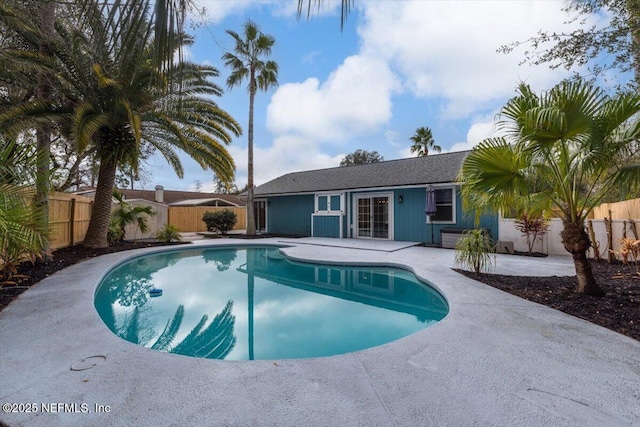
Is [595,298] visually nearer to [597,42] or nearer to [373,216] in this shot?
[597,42]

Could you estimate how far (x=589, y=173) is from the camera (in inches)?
179

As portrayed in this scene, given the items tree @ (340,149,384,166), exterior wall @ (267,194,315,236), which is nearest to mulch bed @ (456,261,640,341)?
exterior wall @ (267,194,315,236)

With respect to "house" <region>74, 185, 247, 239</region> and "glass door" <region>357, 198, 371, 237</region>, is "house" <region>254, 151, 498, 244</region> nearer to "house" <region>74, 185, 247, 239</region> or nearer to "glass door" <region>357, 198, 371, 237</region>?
"glass door" <region>357, 198, 371, 237</region>

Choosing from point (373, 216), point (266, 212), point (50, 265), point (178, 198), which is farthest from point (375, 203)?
point (178, 198)

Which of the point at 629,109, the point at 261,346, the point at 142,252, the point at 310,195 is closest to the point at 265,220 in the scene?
the point at 310,195

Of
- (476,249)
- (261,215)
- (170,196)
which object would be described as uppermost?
(170,196)

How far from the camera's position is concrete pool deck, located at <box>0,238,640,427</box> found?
207 centimetres

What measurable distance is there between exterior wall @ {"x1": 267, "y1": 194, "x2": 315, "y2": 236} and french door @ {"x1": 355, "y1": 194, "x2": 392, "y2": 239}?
113 inches

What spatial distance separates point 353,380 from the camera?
2486 mm

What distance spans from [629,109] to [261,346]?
579 centimetres

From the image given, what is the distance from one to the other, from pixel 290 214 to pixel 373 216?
519 centimetres

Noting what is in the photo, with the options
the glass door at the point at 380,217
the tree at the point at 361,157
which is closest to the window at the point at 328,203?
the glass door at the point at 380,217

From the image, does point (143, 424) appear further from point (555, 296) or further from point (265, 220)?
point (265, 220)

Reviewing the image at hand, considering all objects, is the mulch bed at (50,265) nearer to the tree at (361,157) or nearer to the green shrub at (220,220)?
the green shrub at (220,220)
